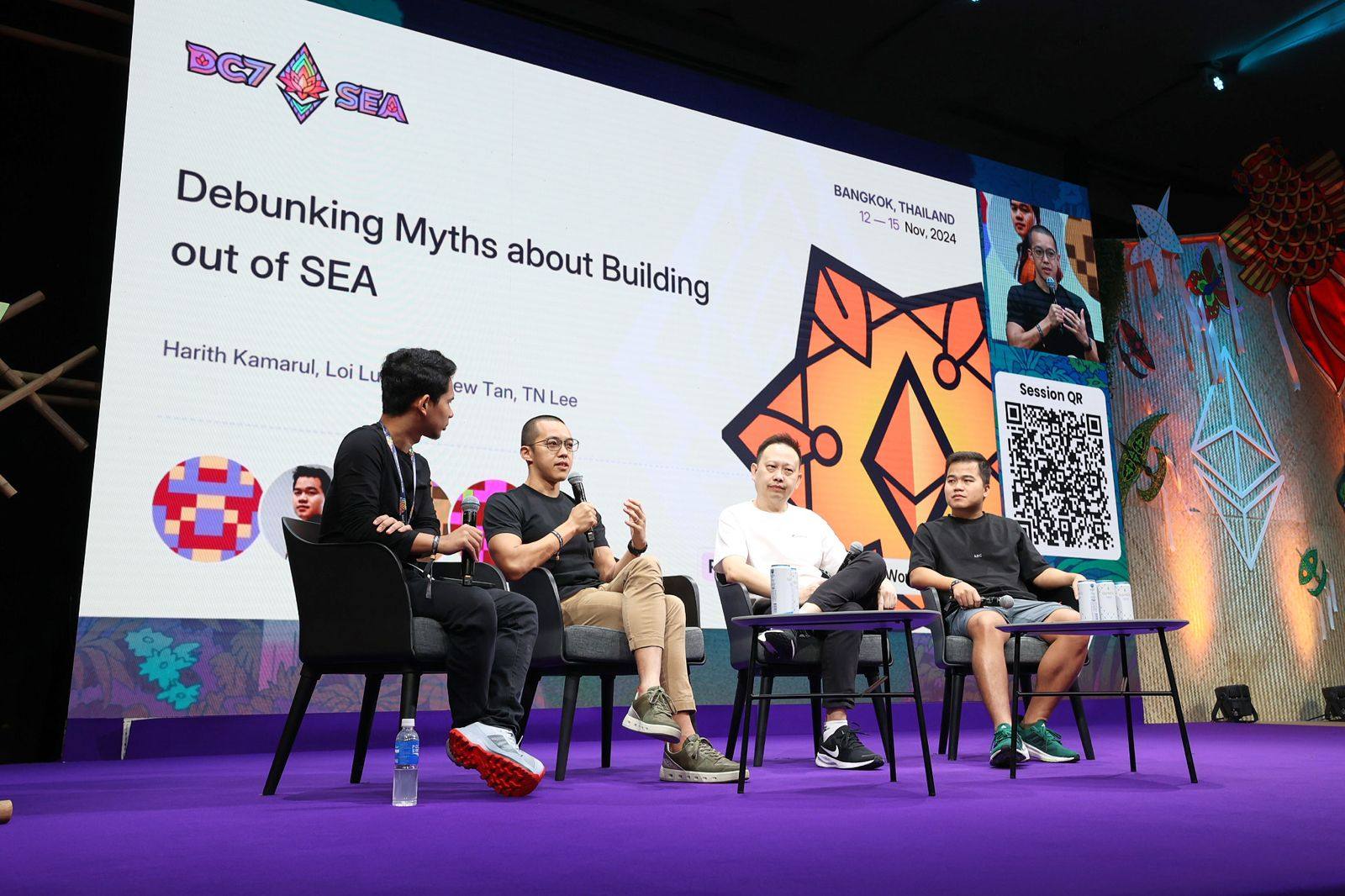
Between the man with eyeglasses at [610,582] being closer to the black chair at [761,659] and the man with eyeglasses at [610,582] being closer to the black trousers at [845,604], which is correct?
the black chair at [761,659]

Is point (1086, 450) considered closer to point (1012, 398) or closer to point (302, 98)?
point (1012, 398)

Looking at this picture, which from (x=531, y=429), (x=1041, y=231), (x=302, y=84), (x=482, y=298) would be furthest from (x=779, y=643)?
(x=1041, y=231)

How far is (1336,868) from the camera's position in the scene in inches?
56.5

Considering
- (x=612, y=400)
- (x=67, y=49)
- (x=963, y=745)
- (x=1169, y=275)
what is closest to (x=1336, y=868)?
(x=963, y=745)

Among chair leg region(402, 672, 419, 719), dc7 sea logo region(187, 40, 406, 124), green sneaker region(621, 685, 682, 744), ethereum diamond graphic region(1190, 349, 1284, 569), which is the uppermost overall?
dc7 sea logo region(187, 40, 406, 124)

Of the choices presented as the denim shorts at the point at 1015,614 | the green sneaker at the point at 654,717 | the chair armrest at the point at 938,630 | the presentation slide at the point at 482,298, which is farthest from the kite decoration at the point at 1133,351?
the green sneaker at the point at 654,717

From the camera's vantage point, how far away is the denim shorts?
353cm

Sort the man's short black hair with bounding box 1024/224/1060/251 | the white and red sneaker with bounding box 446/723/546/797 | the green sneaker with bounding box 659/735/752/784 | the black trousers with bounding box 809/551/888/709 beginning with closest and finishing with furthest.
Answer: the white and red sneaker with bounding box 446/723/546/797, the green sneaker with bounding box 659/735/752/784, the black trousers with bounding box 809/551/888/709, the man's short black hair with bounding box 1024/224/1060/251

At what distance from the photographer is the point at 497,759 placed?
237cm

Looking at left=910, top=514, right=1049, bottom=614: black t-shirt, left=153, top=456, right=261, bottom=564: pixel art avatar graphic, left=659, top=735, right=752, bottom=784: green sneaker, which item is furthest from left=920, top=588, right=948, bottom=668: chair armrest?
left=153, top=456, right=261, bottom=564: pixel art avatar graphic

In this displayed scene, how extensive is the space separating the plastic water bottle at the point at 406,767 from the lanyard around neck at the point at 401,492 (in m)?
0.51

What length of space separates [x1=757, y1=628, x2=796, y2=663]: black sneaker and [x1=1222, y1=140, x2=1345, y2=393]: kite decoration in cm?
517

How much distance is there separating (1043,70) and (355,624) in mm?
5743

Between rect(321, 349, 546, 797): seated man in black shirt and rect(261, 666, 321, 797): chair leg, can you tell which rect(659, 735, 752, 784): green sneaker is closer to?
rect(321, 349, 546, 797): seated man in black shirt
